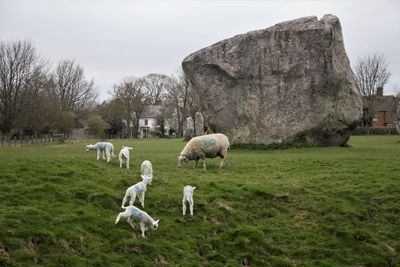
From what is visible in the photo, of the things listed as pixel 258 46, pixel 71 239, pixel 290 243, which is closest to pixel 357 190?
pixel 290 243

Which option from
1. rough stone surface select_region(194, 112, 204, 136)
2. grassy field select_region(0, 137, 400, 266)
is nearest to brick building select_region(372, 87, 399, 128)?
rough stone surface select_region(194, 112, 204, 136)

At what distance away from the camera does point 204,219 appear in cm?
1426

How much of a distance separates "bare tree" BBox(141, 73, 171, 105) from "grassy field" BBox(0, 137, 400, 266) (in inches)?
3738

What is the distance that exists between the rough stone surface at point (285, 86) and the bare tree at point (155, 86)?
77.9 metres

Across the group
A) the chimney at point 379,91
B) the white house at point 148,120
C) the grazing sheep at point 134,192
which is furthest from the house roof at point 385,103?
the grazing sheep at point 134,192

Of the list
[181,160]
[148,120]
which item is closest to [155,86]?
[148,120]

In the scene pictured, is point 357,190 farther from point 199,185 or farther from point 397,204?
point 199,185

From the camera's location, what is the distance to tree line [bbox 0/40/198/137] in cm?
5572

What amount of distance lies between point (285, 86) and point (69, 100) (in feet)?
221

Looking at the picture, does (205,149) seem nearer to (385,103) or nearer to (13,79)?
(13,79)

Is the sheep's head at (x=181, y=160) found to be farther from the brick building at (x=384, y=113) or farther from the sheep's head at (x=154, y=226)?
the brick building at (x=384, y=113)

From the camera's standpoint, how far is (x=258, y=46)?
34062 millimetres

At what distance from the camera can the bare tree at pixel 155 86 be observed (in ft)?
374

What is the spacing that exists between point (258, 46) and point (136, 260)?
25.3m
